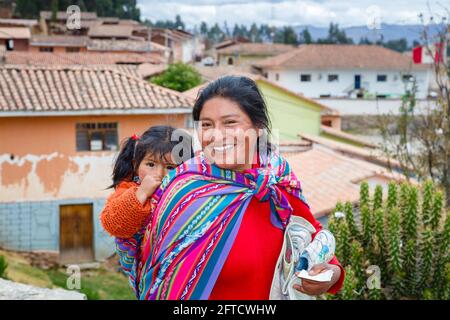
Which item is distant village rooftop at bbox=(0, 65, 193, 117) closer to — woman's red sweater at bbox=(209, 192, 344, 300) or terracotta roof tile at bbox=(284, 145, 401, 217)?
terracotta roof tile at bbox=(284, 145, 401, 217)

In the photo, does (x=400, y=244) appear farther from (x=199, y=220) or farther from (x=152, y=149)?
(x=199, y=220)

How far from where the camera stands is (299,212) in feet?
6.20

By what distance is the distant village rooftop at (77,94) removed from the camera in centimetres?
1298

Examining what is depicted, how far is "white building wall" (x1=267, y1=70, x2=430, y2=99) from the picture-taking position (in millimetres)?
36625

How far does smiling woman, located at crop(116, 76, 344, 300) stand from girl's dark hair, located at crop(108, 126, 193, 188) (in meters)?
0.24

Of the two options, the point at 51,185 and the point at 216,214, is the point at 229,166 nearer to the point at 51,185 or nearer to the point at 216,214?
the point at 216,214

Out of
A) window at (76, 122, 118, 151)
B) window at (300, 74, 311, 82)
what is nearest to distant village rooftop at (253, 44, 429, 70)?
window at (300, 74, 311, 82)

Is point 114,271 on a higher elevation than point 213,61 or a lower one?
lower

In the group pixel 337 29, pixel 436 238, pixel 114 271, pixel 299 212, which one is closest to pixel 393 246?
pixel 436 238

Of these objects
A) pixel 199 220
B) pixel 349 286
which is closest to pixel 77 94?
pixel 349 286

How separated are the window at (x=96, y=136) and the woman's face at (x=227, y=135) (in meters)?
12.1

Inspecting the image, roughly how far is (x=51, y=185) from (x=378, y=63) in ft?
93.0

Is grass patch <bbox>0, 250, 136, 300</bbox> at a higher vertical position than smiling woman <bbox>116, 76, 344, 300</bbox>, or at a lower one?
lower

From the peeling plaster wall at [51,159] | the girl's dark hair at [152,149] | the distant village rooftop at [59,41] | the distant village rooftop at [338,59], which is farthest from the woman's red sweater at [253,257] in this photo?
the distant village rooftop at [59,41]
